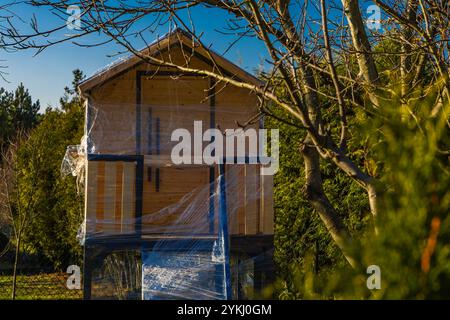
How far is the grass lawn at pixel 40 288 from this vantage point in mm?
11891

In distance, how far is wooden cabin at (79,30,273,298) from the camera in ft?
28.2

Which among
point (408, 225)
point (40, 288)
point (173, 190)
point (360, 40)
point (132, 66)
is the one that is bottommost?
point (40, 288)

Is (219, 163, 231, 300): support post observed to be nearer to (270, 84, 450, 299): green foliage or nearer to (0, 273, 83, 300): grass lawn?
(0, 273, 83, 300): grass lawn

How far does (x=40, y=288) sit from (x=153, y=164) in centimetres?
524

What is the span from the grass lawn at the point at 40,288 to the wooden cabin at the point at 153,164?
2841mm

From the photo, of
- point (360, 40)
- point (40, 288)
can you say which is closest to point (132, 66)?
point (360, 40)

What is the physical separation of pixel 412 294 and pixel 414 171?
0.30 m

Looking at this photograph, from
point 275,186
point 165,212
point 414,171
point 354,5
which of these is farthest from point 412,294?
point 275,186

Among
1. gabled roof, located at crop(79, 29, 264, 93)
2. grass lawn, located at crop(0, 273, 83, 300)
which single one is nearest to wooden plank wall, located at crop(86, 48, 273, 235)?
gabled roof, located at crop(79, 29, 264, 93)

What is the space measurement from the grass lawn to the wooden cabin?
2841mm

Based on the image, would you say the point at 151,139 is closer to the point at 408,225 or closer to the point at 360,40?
the point at 360,40

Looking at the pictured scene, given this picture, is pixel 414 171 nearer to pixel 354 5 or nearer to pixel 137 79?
pixel 354 5

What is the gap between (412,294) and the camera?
58.9 inches

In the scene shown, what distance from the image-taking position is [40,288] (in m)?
12.7
